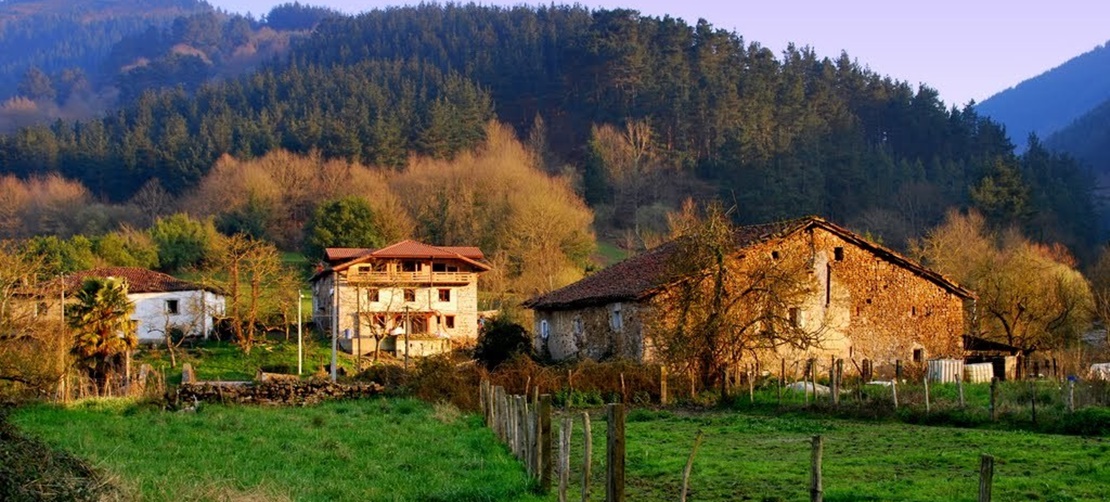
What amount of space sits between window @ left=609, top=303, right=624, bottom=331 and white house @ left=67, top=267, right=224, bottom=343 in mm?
28764

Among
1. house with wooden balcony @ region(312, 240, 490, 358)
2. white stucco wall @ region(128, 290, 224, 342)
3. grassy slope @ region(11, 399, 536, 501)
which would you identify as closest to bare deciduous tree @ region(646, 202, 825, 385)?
grassy slope @ region(11, 399, 536, 501)

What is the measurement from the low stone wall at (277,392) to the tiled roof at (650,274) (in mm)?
9455

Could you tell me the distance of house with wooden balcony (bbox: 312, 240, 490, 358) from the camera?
6400 centimetres

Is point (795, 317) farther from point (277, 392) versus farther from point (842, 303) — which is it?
point (277, 392)

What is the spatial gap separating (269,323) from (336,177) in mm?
38862

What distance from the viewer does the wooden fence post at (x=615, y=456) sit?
11508 millimetres

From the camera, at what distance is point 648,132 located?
11588cm

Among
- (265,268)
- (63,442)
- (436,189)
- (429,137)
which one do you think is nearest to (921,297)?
(63,442)

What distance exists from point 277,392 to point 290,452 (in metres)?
16.5

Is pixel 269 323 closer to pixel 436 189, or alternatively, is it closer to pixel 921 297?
pixel 436 189

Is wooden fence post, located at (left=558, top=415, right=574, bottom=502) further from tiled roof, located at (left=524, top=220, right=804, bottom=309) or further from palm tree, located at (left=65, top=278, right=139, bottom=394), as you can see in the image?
palm tree, located at (left=65, top=278, right=139, bottom=394)

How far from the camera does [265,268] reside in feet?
210

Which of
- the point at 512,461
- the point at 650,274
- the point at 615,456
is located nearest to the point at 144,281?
the point at 650,274

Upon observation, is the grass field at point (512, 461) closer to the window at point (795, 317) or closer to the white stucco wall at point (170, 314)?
the window at point (795, 317)
